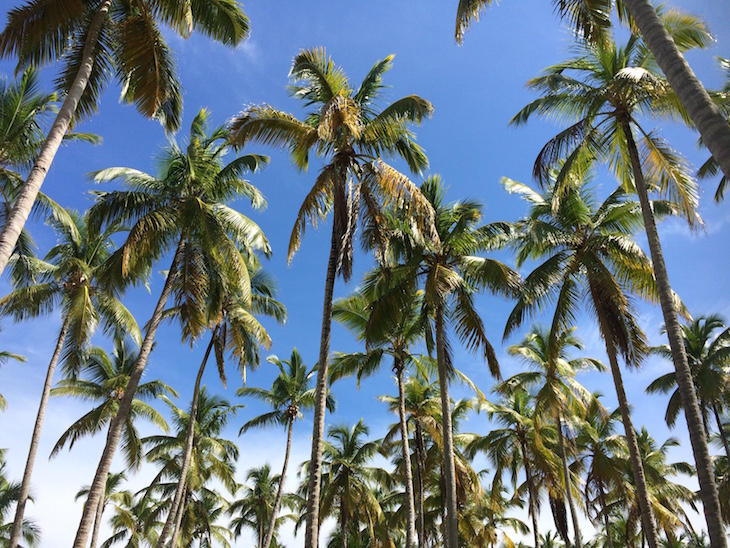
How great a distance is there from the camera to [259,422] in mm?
27500

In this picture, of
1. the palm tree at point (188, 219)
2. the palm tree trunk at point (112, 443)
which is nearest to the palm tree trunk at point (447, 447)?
the palm tree at point (188, 219)

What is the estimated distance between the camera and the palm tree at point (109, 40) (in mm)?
9352

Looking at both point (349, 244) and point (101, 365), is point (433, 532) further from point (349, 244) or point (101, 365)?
point (349, 244)

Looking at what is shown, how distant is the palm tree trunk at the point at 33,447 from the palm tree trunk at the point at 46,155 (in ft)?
31.9

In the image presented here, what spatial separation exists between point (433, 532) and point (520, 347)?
12.9m

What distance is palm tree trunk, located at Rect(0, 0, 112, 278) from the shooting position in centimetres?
715

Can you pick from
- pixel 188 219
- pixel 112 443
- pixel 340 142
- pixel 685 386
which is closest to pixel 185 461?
Result: pixel 112 443

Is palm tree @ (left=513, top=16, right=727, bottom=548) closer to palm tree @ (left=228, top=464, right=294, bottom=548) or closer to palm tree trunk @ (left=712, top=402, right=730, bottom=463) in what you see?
palm tree trunk @ (left=712, top=402, right=730, bottom=463)

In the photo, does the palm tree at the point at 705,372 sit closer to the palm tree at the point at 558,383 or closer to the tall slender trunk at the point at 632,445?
the palm tree at the point at 558,383

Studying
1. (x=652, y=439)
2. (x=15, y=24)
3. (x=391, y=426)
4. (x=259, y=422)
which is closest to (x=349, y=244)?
→ (x=15, y=24)

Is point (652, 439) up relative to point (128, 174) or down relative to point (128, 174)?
down

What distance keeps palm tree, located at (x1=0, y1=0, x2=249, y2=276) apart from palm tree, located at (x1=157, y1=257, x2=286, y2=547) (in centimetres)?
470

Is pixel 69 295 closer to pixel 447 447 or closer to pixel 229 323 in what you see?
pixel 229 323

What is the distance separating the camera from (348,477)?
27.2 metres
